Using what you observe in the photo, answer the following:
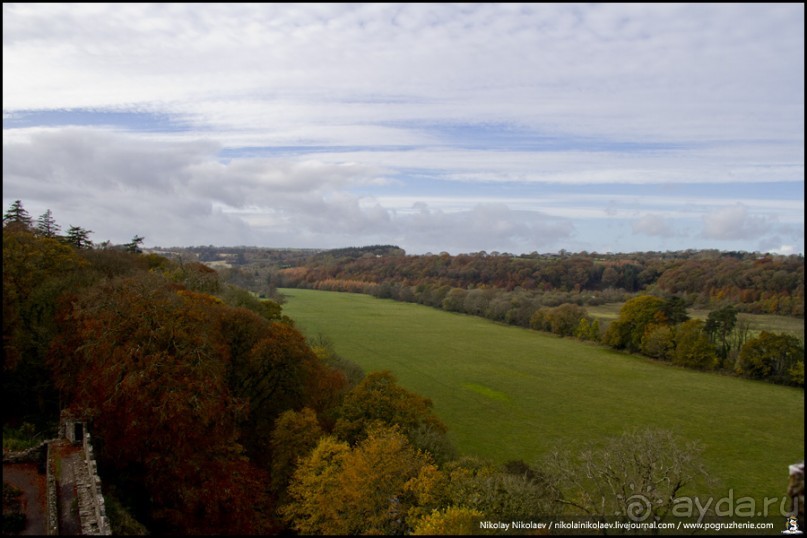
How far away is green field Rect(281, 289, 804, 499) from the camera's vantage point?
3603 cm

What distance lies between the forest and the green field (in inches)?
357

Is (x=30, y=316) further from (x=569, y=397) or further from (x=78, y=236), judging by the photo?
(x=569, y=397)

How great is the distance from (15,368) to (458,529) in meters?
23.0

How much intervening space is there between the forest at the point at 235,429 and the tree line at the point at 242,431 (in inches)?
3.0

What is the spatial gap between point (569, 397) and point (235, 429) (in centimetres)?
3493

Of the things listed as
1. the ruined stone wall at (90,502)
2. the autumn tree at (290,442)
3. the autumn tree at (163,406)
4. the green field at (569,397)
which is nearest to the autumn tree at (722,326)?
the green field at (569,397)

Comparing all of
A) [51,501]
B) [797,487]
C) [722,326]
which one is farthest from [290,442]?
[722,326]

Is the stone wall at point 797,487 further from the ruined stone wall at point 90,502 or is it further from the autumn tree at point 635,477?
the ruined stone wall at point 90,502

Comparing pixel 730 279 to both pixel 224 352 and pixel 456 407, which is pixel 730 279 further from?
pixel 224 352

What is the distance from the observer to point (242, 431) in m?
27.8

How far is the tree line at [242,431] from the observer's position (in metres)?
19.8

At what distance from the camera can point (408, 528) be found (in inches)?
784

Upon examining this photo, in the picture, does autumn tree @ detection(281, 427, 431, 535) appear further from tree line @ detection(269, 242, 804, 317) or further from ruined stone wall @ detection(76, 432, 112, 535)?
tree line @ detection(269, 242, 804, 317)

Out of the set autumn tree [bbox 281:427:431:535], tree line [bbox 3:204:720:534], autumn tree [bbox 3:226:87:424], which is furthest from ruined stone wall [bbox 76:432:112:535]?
autumn tree [bbox 3:226:87:424]
